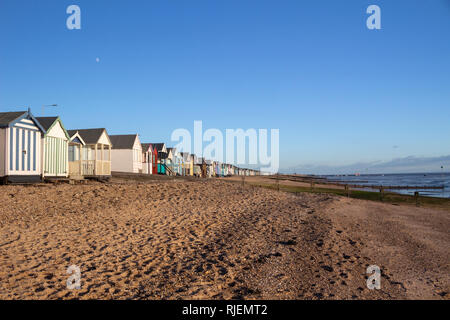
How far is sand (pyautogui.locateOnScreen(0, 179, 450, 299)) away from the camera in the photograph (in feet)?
20.0

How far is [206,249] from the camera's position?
8719mm

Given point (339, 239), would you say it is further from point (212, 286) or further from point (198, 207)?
point (198, 207)

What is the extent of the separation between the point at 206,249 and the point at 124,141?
30.3 metres

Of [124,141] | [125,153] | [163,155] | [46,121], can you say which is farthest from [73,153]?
[163,155]

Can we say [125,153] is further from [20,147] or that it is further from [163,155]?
[20,147]

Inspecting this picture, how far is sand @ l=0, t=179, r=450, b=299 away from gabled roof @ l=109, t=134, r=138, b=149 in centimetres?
2042

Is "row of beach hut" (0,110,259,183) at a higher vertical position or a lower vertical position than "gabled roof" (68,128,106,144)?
lower

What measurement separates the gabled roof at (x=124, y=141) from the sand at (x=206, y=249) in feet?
67.0

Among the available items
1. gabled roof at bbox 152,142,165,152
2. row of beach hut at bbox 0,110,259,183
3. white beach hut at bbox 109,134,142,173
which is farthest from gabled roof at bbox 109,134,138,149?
gabled roof at bbox 152,142,165,152

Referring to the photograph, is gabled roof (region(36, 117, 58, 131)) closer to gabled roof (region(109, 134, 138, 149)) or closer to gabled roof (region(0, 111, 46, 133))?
gabled roof (region(0, 111, 46, 133))

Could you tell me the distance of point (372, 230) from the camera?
461 inches

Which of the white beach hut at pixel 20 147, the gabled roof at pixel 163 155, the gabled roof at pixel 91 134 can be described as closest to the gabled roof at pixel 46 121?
the white beach hut at pixel 20 147

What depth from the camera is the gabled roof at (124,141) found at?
118ft

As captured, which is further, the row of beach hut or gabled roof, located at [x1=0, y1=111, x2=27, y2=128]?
the row of beach hut
